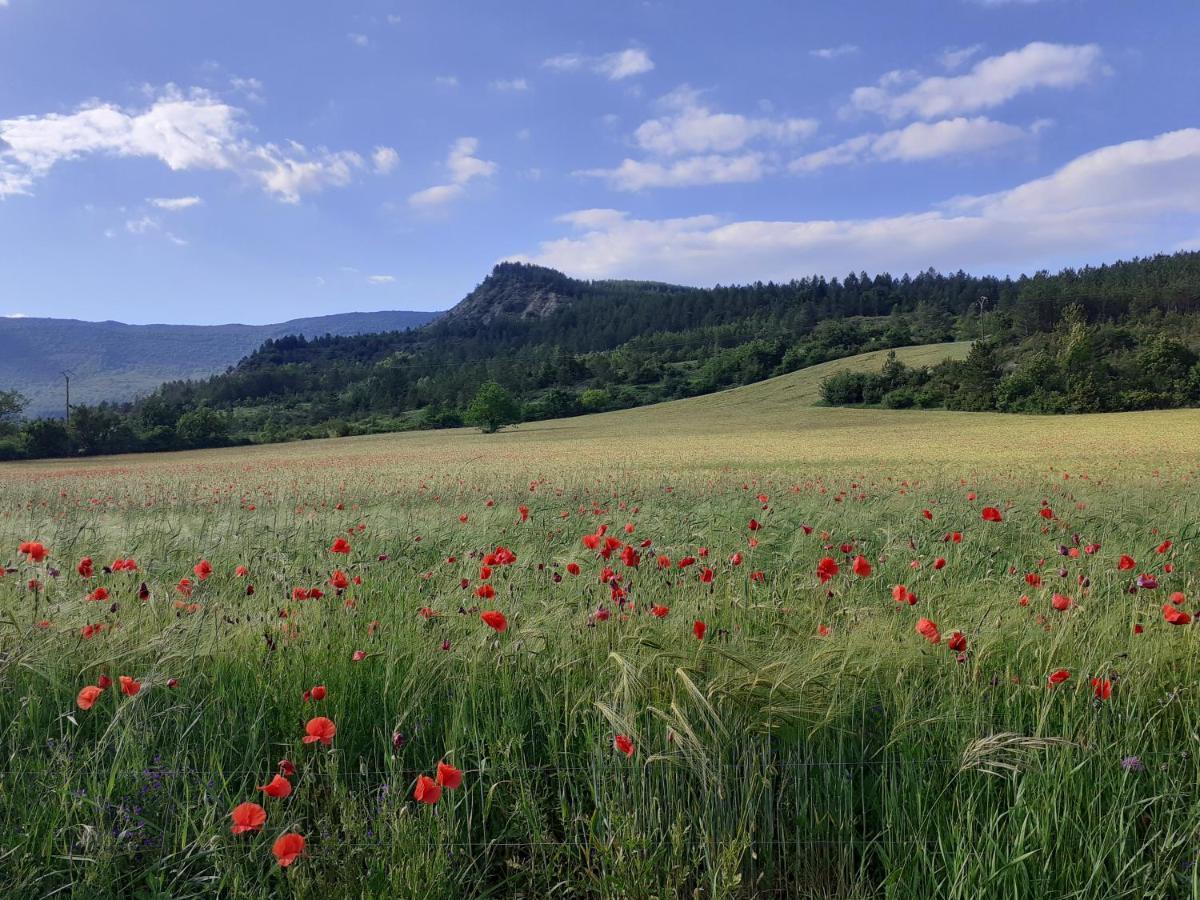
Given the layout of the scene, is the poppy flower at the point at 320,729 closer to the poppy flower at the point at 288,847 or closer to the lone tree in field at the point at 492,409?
the poppy flower at the point at 288,847

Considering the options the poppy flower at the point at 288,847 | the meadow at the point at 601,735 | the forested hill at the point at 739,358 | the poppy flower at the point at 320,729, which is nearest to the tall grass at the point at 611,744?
the meadow at the point at 601,735

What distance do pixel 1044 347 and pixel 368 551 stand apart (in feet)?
247

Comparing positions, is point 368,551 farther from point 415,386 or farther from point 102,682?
point 415,386

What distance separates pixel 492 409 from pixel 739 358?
140 feet

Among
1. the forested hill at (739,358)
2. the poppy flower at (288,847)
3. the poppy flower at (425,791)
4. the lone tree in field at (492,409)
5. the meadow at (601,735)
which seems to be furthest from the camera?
the lone tree in field at (492,409)

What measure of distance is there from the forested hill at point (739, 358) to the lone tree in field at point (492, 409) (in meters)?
0.95

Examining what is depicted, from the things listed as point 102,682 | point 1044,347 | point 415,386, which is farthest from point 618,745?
point 415,386

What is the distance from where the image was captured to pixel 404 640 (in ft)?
10.00

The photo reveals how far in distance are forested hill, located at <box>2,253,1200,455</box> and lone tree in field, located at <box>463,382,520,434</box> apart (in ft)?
3.11

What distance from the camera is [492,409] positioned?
64.4 meters

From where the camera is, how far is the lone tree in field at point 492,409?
211ft

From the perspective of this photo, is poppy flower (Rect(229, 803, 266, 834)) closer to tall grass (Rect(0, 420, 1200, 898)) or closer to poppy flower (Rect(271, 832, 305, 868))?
poppy flower (Rect(271, 832, 305, 868))

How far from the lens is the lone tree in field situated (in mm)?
64312

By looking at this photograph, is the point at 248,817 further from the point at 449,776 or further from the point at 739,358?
the point at 739,358
